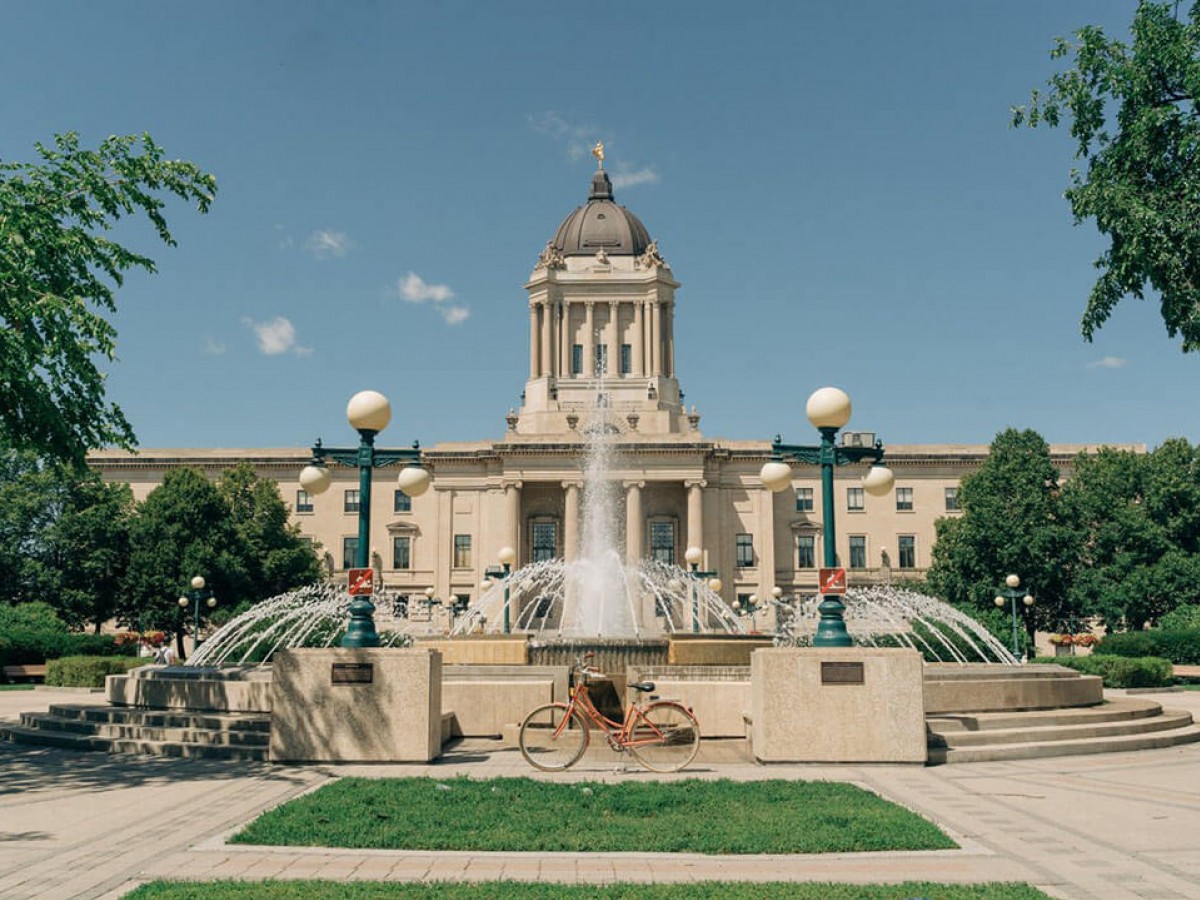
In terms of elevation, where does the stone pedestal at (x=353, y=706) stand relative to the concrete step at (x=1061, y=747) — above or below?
above

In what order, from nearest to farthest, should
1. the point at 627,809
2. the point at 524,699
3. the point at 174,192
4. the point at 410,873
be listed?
the point at 410,873
the point at 627,809
the point at 524,699
the point at 174,192

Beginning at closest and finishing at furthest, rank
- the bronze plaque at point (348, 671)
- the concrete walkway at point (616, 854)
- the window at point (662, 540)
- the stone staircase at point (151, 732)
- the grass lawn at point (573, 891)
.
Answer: the grass lawn at point (573, 891), the concrete walkway at point (616, 854), the bronze plaque at point (348, 671), the stone staircase at point (151, 732), the window at point (662, 540)

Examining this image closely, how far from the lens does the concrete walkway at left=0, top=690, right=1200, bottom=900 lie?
700 centimetres

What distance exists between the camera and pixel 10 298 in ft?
44.3

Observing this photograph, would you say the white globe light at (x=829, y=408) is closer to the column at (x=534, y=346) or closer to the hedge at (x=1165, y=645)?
the hedge at (x=1165, y=645)

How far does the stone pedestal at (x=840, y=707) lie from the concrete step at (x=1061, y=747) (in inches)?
28.6

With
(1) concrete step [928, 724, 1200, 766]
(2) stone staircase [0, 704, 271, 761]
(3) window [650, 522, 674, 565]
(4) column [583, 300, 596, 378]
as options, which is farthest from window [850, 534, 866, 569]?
(2) stone staircase [0, 704, 271, 761]

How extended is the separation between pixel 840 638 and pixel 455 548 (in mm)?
56519

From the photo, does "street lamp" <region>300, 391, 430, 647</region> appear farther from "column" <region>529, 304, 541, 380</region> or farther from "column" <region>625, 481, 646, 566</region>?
"column" <region>529, 304, 541, 380</region>

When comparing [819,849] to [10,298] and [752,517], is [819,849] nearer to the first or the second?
[10,298]

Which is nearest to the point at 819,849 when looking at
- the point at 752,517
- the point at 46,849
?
the point at 46,849

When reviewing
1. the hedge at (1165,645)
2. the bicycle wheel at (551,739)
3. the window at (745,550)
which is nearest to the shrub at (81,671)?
the bicycle wheel at (551,739)

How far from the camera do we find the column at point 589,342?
76.0m

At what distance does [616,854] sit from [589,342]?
70055 millimetres
